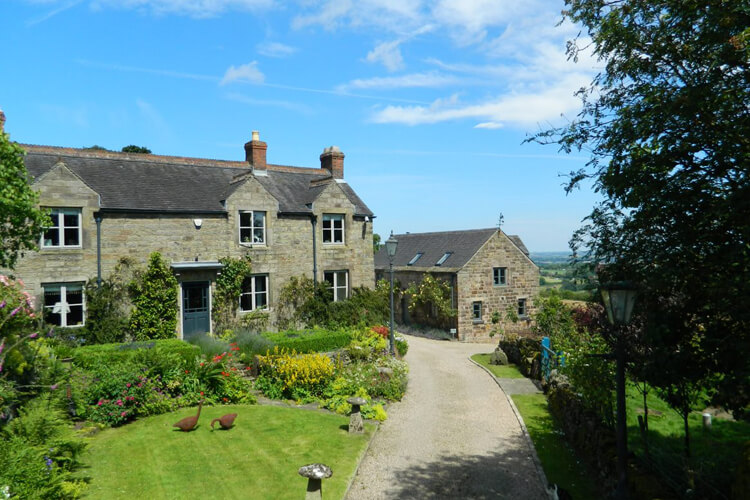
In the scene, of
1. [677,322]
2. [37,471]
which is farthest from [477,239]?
[37,471]

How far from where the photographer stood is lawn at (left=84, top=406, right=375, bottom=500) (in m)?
10.3

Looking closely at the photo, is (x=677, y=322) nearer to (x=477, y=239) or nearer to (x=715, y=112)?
(x=715, y=112)

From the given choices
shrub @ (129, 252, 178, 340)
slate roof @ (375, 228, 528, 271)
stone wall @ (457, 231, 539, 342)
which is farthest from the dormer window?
→ shrub @ (129, 252, 178, 340)

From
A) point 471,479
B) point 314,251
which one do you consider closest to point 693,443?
point 471,479

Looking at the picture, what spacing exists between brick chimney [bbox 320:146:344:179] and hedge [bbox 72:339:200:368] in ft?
45.5

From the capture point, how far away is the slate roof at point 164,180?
20.8m

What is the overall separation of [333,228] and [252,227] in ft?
14.5

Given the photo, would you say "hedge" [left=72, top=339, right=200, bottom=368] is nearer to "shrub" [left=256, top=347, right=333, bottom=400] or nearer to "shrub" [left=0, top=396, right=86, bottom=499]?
"shrub" [left=256, top=347, right=333, bottom=400]

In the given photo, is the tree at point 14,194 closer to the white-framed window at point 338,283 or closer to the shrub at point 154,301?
the shrub at point 154,301

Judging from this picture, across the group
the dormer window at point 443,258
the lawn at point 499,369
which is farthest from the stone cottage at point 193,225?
the dormer window at point 443,258

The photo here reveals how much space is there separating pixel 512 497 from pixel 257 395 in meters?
10.0

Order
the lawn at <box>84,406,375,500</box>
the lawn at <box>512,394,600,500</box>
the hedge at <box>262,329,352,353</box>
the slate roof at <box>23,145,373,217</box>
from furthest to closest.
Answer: the slate roof at <box>23,145,373,217</box>
the hedge at <box>262,329,352,353</box>
the lawn at <box>512,394,600,500</box>
the lawn at <box>84,406,375,500</box>

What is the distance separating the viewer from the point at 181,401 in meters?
15.6

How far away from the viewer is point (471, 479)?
1101cm
